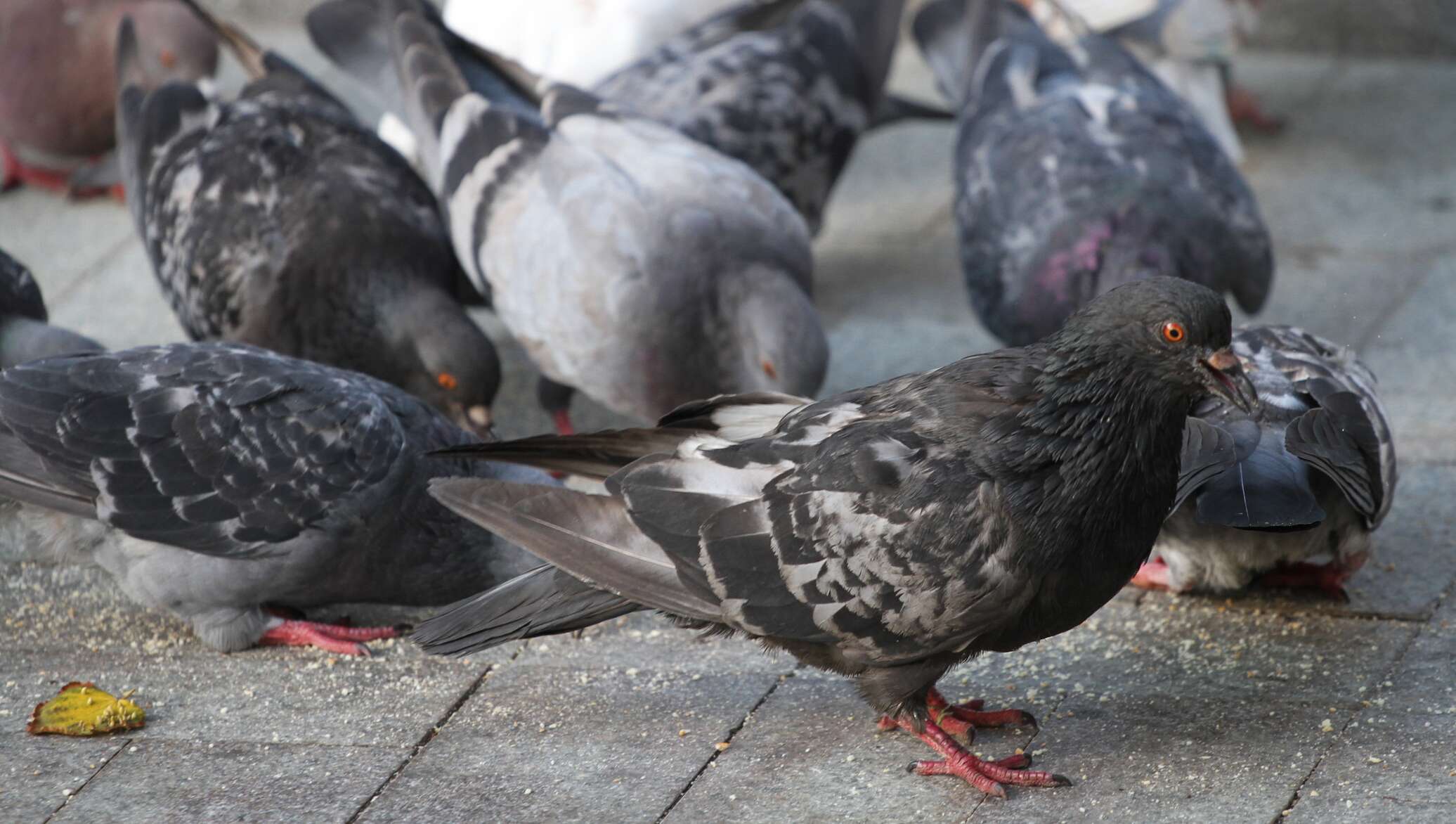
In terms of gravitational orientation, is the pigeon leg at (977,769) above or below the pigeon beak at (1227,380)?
below

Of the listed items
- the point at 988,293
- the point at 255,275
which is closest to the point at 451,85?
the point at 255,275

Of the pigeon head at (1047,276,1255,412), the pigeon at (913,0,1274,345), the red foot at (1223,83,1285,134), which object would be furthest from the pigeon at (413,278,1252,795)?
the red foot at (1223,83,1285,134)

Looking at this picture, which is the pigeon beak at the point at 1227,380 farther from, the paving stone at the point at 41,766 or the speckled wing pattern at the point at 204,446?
the paving stone at the point at 41,766

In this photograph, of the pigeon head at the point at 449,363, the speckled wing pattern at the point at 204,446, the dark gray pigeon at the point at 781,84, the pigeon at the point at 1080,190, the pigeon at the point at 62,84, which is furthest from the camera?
the pigeon at the point at 62,84

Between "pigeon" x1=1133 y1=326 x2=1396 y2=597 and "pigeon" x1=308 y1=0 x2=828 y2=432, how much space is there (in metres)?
1.40

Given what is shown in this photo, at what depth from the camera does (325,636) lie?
4598mm

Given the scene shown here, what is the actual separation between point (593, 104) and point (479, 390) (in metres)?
1.38

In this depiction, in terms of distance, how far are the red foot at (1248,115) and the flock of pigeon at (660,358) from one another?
3.17 feet

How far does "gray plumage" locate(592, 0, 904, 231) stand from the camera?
6676 millimetres

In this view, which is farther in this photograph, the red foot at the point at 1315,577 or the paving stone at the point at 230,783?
the red foot at the point at 1315,577

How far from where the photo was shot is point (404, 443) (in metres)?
4.61

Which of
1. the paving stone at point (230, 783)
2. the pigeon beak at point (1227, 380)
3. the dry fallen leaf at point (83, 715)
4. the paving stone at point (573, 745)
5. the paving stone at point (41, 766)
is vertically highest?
the pigeon beak at point (1227, 380)

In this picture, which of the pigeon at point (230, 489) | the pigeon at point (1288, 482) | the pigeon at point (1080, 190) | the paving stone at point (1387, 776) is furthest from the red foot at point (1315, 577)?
the pigeon at point (230, 489)

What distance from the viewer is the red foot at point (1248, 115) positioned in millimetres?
8500
